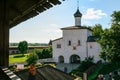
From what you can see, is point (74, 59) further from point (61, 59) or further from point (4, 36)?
point (4, 36)

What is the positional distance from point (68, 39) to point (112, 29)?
14735mm

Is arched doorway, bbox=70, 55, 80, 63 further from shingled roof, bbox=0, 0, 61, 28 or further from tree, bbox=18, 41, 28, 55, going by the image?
shingled roof, bbox=0, 0, 61, 28

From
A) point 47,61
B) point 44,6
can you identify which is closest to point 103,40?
point 47,61

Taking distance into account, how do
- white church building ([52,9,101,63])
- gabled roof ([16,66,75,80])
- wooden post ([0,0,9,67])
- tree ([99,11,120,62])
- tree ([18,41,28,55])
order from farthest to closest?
tree ([18,41,28,55]), white church building ([52,9,101,63]), tree ([99,11,120,62]), gabled roof ([16,66,75,80]), wooden post ([0,0,9,67])

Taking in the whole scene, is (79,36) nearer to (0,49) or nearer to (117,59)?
(117,59)

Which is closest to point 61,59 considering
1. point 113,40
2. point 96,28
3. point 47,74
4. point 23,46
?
point 113,40

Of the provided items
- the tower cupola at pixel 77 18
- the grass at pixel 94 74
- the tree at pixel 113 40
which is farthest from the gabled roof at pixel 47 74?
the tower cupola at pixel 77 18

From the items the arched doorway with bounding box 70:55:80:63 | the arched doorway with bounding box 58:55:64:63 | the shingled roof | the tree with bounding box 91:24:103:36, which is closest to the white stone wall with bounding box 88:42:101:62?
the arched doorway with bounding box 70:55:80:63

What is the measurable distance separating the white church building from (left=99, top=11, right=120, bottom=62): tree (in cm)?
1136

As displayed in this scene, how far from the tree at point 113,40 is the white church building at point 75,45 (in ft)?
37.3

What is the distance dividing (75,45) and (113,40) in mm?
13776

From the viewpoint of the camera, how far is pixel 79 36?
191 ft

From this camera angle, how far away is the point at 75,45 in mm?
58156

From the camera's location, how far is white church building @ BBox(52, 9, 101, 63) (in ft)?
190
